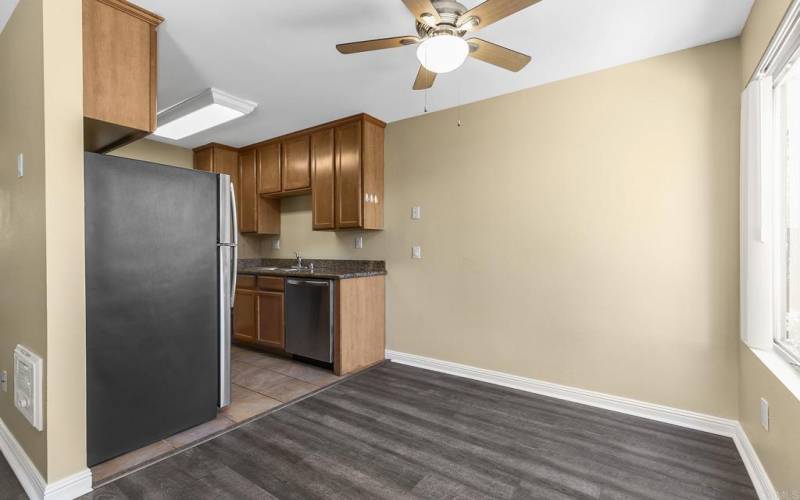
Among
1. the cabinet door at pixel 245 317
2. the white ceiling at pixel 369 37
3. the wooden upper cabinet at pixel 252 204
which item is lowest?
the cabinet door at pixel 245 317

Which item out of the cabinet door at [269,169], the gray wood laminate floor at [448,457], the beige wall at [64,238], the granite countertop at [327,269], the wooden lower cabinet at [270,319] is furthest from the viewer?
the cabinet door at [269,169]

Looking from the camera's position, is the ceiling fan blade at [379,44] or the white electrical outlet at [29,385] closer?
the white electrical outlet at [29,385]

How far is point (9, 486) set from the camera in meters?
1.74

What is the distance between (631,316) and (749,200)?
0.97 meters

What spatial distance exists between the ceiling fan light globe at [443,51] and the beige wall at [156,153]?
352 cm

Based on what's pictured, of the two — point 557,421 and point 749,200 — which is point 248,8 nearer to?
point 749,200

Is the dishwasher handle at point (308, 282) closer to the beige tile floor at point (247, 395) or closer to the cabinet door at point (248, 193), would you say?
the beige tile floor at point (247, 395)

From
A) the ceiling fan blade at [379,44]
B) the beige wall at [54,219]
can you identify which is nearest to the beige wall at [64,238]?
the beige wall at [54,219]

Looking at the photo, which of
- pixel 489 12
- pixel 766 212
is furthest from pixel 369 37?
pixel 766 212

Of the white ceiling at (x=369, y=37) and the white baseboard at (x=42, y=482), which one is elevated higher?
the white ceiling at (x=369, y=37)

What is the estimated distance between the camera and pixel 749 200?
6.44 feet

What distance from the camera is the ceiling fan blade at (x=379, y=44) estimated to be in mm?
1780

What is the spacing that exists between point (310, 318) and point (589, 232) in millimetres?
2508

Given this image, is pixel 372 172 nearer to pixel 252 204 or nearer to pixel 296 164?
pixel 296 164
